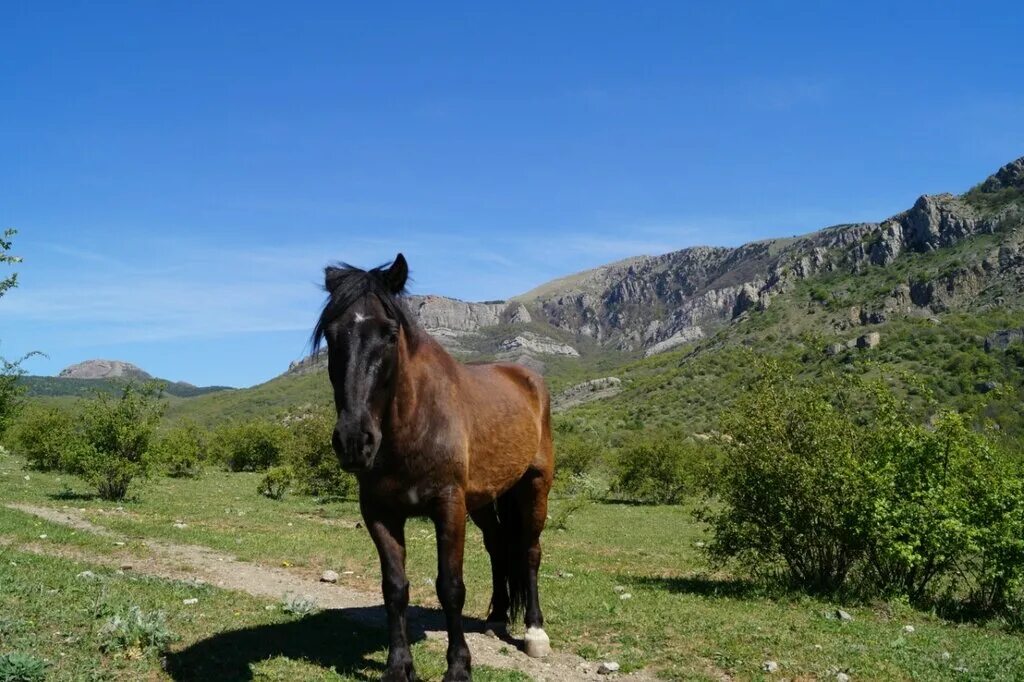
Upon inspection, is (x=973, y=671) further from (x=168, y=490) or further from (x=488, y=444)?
(x=168, y=490)

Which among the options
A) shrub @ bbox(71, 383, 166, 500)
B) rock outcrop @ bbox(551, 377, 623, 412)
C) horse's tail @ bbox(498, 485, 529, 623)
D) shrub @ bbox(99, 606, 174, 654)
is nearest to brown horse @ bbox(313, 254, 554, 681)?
horse's tail @ bbox(498, 485, 529, 623)

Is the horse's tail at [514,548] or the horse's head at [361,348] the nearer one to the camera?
the horse's head at [361,348]

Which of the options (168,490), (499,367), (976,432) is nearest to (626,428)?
(168,490)

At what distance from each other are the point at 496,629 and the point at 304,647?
2.08 metres

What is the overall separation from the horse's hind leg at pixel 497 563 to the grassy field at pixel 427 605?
654mm

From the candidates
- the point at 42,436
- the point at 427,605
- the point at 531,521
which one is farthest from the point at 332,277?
the point at 42,436

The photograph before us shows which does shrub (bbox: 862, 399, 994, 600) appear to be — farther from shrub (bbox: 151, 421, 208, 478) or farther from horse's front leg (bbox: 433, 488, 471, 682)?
shrub (bbox: 151, 421, 208, 478)

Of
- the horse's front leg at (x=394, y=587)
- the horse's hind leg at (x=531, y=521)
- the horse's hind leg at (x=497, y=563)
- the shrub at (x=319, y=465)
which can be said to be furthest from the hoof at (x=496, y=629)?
the shrub at (x=319, y=465)

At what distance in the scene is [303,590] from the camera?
9.64 meters

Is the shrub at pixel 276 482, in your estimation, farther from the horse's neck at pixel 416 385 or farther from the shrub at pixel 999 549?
the horse's neck at pixel 416 385

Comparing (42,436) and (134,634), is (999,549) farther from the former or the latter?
(42,436)

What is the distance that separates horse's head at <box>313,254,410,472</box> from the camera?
14.3 feet

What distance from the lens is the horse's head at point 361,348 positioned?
4348 millimetres

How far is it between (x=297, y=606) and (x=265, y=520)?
13112 millimetres
